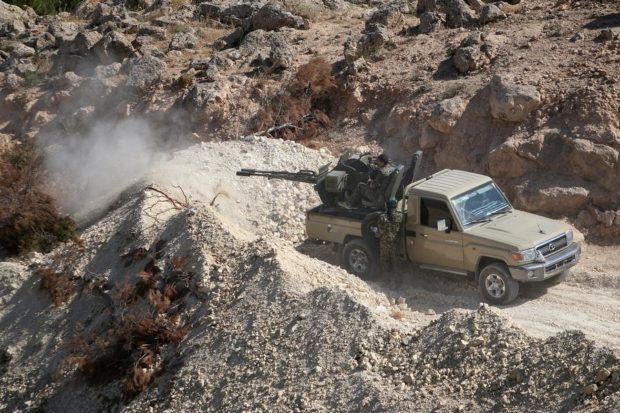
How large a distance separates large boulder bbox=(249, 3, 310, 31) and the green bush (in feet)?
37.0

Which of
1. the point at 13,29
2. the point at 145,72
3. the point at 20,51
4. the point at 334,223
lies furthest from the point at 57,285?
the point at 13,29

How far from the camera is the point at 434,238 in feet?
48.1

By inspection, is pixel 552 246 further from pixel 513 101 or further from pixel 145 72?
pixel 145 72

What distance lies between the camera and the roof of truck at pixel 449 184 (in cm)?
1461

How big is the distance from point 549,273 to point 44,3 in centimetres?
2668

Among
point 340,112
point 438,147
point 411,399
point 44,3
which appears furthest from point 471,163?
point 44,3

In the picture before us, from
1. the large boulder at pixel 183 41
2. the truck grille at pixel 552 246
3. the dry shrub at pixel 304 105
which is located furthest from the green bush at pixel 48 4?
the truck grille at pixel 552 246

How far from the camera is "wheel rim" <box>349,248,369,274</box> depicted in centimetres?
1569

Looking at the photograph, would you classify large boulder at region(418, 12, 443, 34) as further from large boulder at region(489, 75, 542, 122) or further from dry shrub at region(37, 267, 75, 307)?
dry shrub at region(37, 267, 75, 307)

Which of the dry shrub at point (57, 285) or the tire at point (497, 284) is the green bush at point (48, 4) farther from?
the tire at point (497, 284)

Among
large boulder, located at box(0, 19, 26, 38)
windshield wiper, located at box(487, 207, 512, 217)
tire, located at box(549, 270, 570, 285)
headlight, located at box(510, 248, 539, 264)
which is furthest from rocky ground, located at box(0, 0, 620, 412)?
large boulder, located at box(0, 19, 26, 38)

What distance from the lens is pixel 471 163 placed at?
18.4 metres

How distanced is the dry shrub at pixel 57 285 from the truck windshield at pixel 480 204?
6957mm

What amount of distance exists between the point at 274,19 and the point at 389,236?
12818 mm
